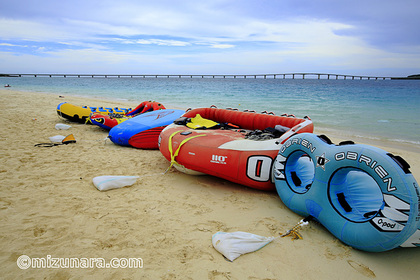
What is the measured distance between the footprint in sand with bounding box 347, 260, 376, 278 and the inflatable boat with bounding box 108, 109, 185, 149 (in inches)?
170

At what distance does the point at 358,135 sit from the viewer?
8.29 meters

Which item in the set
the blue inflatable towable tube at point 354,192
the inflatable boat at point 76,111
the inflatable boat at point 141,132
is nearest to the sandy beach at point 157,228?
the blue inflatable towable tube at point 354,192

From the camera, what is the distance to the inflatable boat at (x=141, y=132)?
18.5ft

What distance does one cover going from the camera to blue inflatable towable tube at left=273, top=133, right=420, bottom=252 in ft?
6.81

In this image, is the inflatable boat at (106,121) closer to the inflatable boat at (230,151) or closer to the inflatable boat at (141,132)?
the inflatable boat at (141,132)

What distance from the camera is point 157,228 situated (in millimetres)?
2697

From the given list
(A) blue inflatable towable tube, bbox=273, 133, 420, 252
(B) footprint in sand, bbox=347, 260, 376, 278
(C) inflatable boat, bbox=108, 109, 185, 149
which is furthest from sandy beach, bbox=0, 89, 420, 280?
(C) inflatable boat, bbox=108, 109, 185, 149

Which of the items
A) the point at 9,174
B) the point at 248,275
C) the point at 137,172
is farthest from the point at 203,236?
the point at 9,174

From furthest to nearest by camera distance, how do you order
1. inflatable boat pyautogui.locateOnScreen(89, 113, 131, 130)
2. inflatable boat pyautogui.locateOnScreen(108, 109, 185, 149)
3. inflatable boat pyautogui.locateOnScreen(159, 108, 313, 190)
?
inflatable boat pyautogui.locateOnScreen(89, 113, 131, 130) < inflatable boat pyautogui.locateOnScreen(108, 109, 185, 149) < inflatable boat pyautogui.locateOnScreen(159, 108, 313, 190)

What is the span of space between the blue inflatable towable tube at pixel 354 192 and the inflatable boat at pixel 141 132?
3.15 metres

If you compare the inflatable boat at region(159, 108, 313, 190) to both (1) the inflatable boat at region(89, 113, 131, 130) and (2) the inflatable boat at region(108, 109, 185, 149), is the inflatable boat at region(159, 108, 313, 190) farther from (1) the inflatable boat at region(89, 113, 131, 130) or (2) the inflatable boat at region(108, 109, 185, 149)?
(1) the inflatable boat at region(89, 113, 131, 130)

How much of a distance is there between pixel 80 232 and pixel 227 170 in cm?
192

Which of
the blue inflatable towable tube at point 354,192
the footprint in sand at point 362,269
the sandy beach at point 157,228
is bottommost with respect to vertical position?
the footprint in sand at point 362,269

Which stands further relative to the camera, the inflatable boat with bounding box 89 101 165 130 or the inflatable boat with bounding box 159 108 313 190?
the inflatable boat with bounding box 89 101 165 130
